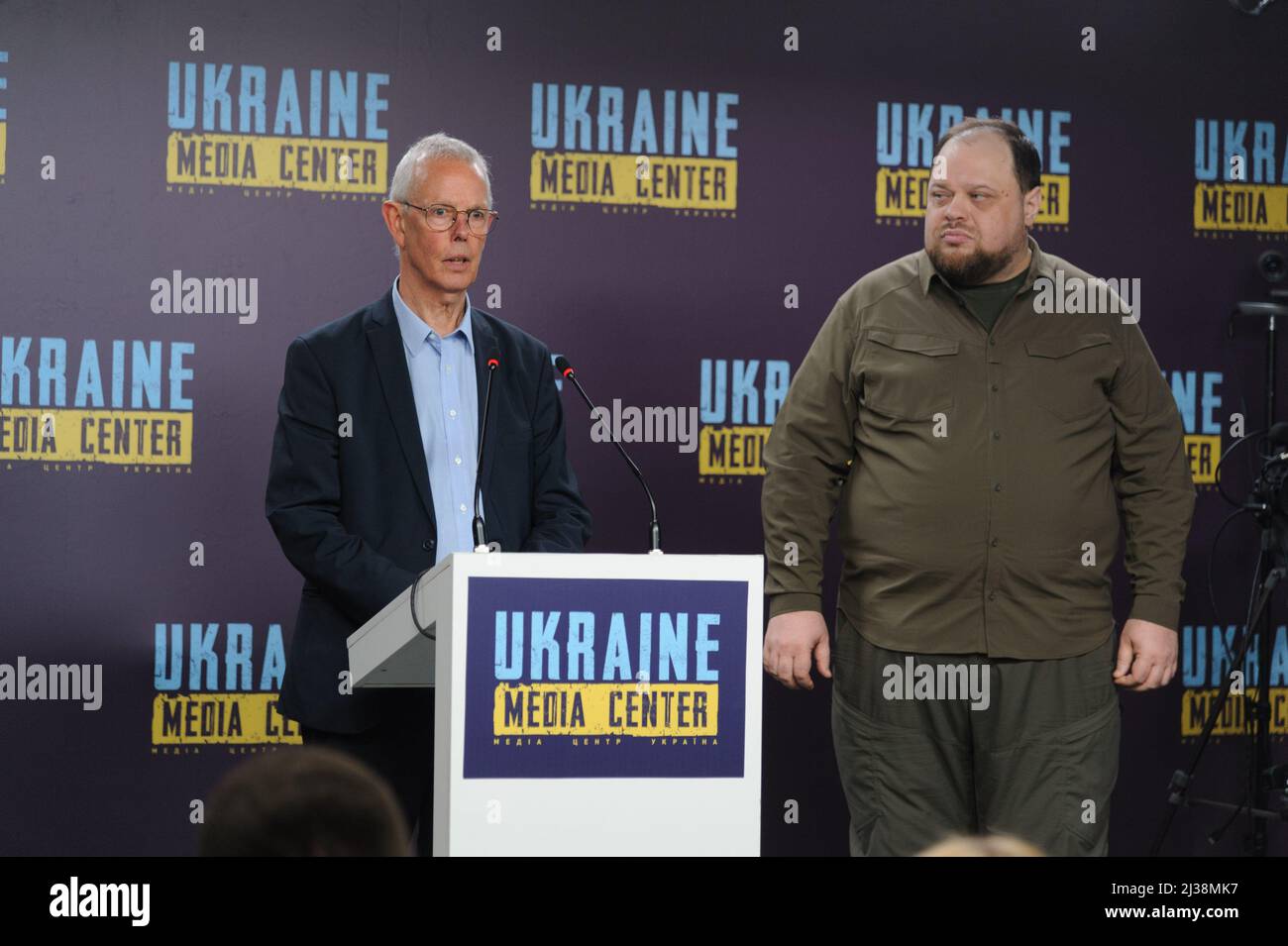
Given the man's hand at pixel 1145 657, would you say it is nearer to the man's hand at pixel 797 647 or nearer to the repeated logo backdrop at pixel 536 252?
the man's hand at pixel 797 647

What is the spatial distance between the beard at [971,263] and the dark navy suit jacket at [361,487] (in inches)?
39.5

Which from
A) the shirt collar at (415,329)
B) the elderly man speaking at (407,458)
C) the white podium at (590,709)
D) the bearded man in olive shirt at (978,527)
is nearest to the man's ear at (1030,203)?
the bearded man in olive shirt at (978,527)

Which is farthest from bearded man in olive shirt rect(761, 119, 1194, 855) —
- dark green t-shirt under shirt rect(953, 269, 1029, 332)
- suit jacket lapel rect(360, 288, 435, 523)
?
suit jacket lapel rect(360, 288, 435, 523)

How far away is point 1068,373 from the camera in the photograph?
→ 11.7 feet

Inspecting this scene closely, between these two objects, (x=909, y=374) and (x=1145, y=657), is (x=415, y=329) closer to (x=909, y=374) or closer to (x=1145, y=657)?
(x=909, y=374)

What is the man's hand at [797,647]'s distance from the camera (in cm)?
349

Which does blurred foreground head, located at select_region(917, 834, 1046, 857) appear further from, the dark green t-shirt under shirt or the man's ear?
the man's ear

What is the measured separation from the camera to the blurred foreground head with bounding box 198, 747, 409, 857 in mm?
1331

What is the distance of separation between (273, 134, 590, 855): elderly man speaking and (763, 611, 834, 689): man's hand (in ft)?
1.70

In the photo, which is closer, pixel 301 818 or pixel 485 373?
pixel 301 818

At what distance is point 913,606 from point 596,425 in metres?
1.31

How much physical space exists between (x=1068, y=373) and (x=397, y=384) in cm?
151

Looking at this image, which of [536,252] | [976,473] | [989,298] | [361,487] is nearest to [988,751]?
[976,473]
